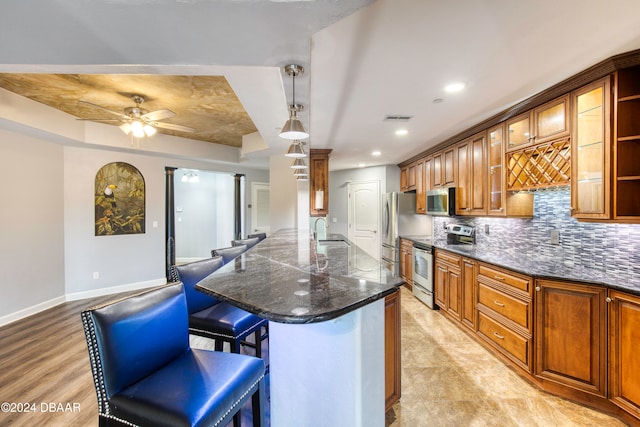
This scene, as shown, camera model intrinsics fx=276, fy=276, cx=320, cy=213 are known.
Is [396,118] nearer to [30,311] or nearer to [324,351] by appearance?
[324,351]

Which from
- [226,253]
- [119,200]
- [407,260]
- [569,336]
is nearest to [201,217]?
[119,200]

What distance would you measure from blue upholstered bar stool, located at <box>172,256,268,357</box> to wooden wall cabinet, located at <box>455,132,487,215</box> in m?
2.85

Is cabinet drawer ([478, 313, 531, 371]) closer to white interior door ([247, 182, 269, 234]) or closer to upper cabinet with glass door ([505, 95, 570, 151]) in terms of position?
upper cabinet with glass door ([505, 95, 570, 151])

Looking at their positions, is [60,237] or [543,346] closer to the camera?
[543,346]

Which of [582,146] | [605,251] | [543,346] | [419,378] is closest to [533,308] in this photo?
[543,346]

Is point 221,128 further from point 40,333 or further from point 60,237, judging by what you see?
point 40,333

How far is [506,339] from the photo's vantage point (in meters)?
2.41

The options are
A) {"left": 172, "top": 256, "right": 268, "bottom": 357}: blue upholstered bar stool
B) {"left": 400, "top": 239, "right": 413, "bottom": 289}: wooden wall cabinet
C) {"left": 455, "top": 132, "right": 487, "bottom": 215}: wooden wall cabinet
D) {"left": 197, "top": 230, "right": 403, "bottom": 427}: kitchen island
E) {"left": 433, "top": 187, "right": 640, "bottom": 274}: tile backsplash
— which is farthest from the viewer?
{"left": 400, "top": 239, "right": 413, "bottom": 289}: wooden wall cabinet

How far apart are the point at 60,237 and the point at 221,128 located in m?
2.98

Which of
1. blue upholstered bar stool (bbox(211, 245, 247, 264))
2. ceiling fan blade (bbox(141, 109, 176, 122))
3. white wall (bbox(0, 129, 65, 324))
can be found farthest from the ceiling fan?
blue upholstered bar stool (bbox(211, 245, 247, 264))

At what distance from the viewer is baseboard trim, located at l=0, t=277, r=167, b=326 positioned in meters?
3.48

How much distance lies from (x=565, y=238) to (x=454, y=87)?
1.72 meters

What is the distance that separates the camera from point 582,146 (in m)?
2.10

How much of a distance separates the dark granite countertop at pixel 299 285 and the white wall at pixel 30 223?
3642 mm
